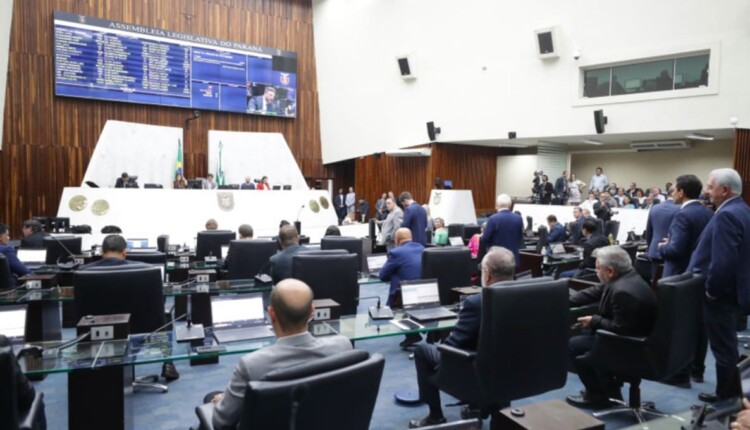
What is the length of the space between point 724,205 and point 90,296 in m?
4.13

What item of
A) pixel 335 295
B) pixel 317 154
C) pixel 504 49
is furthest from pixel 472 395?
pixel 317 154

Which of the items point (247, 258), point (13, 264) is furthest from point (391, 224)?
point (13, 264)

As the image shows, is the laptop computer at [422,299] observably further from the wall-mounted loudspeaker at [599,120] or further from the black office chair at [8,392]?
the wall-mounted loudspeaker at [599,120]

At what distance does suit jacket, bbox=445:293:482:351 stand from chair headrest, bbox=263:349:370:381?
3.82 ft

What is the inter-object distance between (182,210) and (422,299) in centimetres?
925

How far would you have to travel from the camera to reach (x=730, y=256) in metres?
3.33

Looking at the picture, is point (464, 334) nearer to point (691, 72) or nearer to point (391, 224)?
point (391, 224)

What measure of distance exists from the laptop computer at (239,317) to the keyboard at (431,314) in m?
0.94

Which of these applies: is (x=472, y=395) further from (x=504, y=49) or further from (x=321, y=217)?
(x=504, y=49)

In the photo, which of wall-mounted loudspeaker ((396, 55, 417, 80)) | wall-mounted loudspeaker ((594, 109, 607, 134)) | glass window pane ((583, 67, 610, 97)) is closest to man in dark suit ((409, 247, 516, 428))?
wall-mounted loudspeaker ((594, 109, 607, 134))

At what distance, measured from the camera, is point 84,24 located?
45.0 ft

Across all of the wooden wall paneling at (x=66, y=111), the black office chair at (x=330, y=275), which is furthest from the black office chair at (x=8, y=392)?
the wooden wall paneling at (x=66, y=111)

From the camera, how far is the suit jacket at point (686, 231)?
3.94 meters

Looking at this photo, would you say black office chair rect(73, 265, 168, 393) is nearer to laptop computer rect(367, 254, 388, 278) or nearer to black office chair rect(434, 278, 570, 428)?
black office chair rect(434, 278, 570, 428)
